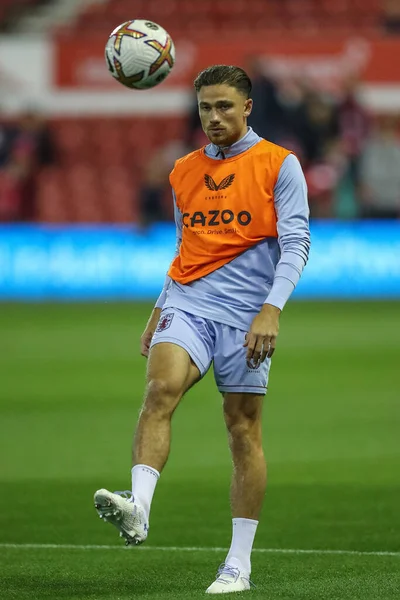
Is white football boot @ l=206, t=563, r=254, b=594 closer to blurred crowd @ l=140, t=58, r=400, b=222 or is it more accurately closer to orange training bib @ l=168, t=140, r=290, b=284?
orange training bib @ l=168, t=140, r=290, b=284

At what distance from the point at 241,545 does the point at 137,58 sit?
2.75m

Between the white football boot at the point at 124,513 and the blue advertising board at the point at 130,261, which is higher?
the white football boot at the point at 124,513

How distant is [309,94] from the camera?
71.8 feet

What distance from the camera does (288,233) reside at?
19.1ft

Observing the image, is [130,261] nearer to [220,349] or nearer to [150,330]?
[150,330]

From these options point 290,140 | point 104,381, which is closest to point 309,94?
point 290,140

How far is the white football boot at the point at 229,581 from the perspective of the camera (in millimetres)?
5648

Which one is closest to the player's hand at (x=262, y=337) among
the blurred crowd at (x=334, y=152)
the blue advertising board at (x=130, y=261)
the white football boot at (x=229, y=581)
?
the white football boot at (x=229, y=581)

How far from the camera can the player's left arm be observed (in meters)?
5.75

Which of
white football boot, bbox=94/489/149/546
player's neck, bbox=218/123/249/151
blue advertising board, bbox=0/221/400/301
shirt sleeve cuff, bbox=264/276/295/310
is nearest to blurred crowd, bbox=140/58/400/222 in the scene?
blue advertising board, bbox=0/221/400/301

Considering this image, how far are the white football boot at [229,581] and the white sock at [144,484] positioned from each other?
499 millimetres

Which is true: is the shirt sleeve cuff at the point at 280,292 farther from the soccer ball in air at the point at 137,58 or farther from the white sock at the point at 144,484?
the soccer ball in air at the point at 137,58

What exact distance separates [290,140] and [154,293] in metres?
3.44

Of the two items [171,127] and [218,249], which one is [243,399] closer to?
[218,249]
